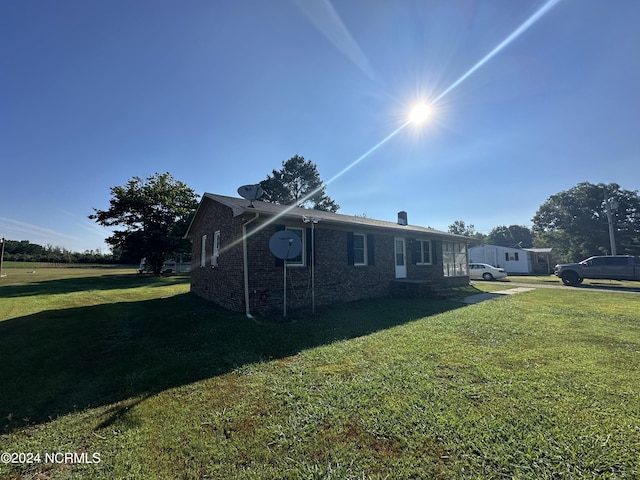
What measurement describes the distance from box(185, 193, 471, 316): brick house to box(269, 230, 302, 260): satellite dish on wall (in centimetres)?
63

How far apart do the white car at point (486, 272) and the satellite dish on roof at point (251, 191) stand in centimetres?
1987

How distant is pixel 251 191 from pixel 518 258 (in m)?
32.2

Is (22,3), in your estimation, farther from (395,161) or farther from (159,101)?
(395,161)

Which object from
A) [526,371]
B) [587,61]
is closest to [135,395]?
[526,371]

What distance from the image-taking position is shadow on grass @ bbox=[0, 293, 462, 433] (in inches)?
136

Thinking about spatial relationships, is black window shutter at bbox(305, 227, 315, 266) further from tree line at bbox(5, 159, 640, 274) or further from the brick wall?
tree line at bbox(5, 159, 640, 274)

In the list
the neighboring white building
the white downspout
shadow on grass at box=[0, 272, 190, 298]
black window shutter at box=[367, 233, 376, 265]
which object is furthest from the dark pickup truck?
shadow on grass at box=[0, 272, 190, 298]

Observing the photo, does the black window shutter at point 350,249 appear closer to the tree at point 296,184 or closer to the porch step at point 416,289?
the porch step at point 416,289

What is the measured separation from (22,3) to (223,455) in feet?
34.4

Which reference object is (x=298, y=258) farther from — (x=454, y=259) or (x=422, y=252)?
(x=454, y=259)

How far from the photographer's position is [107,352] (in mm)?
5121

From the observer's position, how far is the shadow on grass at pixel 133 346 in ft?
11.3

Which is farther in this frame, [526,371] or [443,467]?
[526,371]

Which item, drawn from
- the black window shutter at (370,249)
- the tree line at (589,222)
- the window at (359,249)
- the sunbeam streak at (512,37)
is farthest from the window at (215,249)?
the tree line at (589,222)
